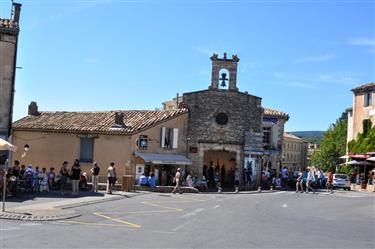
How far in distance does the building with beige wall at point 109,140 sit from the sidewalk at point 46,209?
37.6 feet

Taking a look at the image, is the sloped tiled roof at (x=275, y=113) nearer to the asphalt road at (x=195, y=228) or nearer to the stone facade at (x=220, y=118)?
Answer: the stone facade at (x=220, y=118)

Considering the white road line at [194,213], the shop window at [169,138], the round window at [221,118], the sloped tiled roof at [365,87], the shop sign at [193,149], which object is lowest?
the white road line at [194,213]

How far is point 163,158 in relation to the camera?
3600cm

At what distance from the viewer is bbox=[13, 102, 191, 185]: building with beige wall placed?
35062mm

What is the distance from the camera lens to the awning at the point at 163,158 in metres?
35.0

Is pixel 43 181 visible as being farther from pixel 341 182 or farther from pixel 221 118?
pixel 341 182

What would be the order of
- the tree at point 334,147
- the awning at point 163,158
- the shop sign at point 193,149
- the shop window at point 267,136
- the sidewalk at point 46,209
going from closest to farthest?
the sidewalk at point 46,209 < the awning at point 163,158 < the shop sign at point 193,149 < the shop window at point 267,136 < the tree at point 334,147

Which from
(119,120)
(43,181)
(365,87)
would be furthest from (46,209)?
(365,87)

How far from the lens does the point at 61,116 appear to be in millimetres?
39438

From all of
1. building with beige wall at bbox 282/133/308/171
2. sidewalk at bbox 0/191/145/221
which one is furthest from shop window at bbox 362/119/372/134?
building with beige wall at bbox 282/133/308/171

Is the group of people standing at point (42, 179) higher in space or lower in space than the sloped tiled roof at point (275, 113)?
lower

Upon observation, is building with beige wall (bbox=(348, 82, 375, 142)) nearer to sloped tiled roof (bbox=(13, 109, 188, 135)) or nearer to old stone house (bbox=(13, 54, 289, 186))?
old stone house (bbox=(13, 54, 289, 186))

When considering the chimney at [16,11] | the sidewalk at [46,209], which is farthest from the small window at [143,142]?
the sidewalk at [46,209]

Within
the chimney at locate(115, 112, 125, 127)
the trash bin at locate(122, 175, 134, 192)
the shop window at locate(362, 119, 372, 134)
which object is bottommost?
the trash bin at locate(122, 175, 134, 192)
